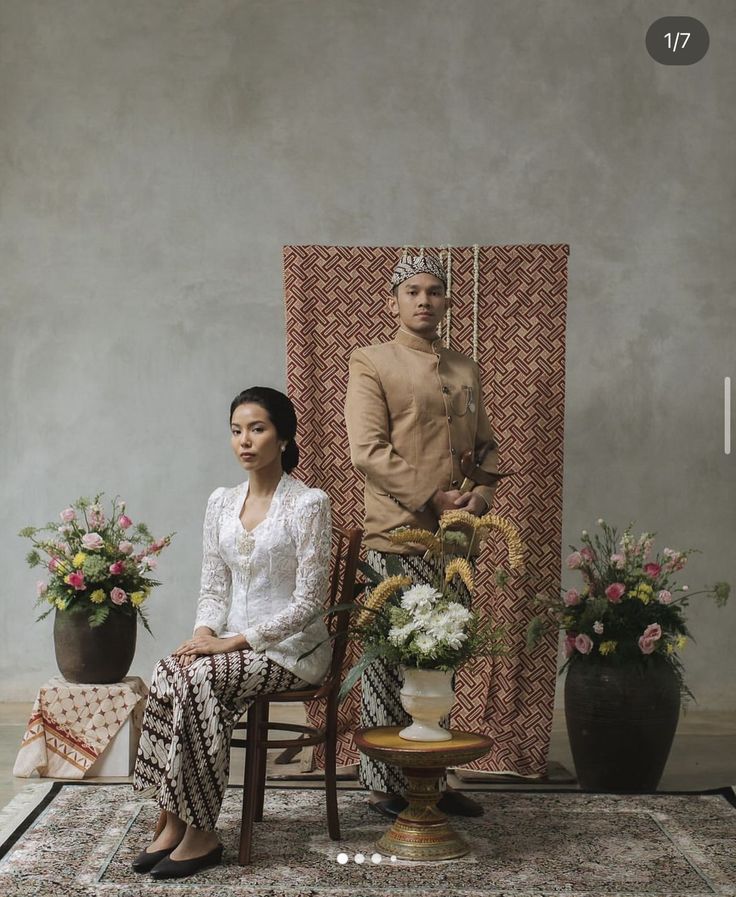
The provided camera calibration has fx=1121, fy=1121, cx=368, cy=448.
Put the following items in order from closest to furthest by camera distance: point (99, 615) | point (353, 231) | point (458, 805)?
point (458, 805)
point (99, 615)
point (353, 231)

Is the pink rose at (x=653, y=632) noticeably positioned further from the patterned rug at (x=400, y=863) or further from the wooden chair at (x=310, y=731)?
the wooden chair at (x=310, y=731)

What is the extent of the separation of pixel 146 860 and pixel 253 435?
1.19 metres

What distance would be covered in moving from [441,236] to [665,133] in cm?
117

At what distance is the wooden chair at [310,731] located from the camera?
9.94ft

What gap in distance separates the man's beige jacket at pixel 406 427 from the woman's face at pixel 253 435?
1.25ft

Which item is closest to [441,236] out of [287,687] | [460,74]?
[460,74]

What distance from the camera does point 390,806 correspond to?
3506 millimetres

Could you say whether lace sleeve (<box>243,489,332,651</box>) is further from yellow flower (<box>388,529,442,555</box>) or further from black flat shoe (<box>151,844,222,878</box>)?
black flat shoe (<box>151,844,222,878</box>)

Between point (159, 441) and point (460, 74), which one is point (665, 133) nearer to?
point (460, 74)

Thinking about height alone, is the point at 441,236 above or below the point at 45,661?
above

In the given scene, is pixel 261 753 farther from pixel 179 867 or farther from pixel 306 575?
pixel 306 575

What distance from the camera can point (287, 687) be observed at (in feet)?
10.3

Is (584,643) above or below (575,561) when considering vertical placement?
below

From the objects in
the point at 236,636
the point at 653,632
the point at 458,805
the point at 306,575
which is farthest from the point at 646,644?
the point at 236,636
